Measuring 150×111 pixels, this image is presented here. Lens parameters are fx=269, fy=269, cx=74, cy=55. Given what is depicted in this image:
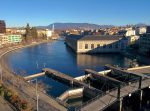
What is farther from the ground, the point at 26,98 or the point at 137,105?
the point at 26,98

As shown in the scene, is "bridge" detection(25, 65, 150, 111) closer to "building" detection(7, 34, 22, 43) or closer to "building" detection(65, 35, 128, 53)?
"building" detection(65, 35, 128, 53)

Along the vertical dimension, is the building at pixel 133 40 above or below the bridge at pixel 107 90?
above

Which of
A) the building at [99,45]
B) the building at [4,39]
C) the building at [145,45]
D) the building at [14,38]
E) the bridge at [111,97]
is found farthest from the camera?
the building at [14,38]

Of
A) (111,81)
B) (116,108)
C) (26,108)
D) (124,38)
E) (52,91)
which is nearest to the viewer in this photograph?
(26,108)

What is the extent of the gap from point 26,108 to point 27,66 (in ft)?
107

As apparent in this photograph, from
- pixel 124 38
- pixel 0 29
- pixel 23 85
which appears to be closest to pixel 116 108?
pixel 23 85

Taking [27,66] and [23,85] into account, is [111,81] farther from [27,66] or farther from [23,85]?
[27,66]

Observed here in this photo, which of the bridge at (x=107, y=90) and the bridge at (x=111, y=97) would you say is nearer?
the bridge at (x=111, y=97)

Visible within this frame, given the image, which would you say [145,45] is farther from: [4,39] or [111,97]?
[4,39]

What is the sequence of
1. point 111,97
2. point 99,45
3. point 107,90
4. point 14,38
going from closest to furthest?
point 111,97 → point 107,90 → point 99,45 → point 14,38

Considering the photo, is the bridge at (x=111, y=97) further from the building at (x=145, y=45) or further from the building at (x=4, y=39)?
the building at (x=4, y=39)

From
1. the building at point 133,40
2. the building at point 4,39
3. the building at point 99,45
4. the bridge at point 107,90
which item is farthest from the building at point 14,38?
the bridge at point 107,90

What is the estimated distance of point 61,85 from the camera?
119 feet

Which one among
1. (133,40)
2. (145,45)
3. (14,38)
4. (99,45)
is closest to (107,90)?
(145,45)
